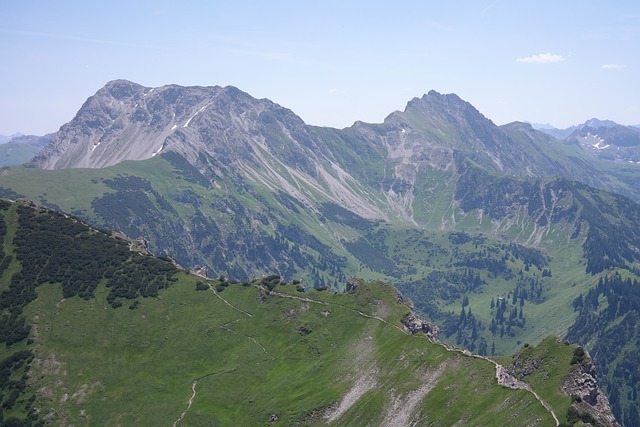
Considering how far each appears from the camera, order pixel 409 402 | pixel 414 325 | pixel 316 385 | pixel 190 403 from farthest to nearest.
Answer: pixel 414 325 → pixel 190 403 → pixel 316 385 → pixel 409 402

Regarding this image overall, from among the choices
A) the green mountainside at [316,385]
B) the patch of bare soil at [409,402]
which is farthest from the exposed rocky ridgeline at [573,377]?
the patch of bare soil at [409,402]

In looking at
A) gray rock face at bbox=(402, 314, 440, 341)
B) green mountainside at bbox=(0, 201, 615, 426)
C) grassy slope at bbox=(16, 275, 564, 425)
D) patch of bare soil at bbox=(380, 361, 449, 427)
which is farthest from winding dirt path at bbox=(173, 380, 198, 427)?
gray rock face at bbox=(402, 314, 440, 341)

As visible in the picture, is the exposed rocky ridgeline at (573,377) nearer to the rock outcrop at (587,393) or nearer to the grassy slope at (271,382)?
the rock outcrop at (587,393)

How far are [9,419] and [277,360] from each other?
8225 cm


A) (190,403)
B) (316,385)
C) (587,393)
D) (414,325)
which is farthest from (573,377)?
(190,403)

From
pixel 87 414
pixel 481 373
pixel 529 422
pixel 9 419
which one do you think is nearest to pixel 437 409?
pixel 481 373

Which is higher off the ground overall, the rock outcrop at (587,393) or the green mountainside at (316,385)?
the rock outcrop at (587,393)

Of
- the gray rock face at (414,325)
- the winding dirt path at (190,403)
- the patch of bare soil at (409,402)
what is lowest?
the winding dirt path at (190,403)

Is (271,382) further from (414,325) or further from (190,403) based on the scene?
(414,325)

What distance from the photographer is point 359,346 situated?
187500 millimetres

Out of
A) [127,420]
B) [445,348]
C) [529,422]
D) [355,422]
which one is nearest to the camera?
[529,422]

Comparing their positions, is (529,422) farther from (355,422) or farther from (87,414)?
(87,414)

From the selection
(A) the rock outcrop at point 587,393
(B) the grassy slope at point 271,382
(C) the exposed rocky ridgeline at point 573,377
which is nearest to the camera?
(C) the exposed rocky ridgeline at point 573,377

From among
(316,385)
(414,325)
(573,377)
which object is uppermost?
(573,377)
